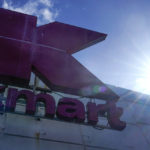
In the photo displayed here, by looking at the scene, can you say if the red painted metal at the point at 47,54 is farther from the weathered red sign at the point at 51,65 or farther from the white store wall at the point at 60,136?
the white store wall at the point at 60,136

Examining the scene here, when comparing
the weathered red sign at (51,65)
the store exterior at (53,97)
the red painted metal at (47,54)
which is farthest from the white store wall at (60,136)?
the red painted metal at (47,54)

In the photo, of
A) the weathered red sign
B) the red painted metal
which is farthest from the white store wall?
the red painted metal

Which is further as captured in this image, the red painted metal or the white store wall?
the red painted metal

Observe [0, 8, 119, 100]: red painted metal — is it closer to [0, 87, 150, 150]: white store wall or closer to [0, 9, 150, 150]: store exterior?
[0, 9, 150, 150]: store exterior

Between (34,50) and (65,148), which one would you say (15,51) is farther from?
(65,148)

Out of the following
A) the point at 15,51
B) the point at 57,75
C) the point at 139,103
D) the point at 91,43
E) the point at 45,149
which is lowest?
the point at 45,149

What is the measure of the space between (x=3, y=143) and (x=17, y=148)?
0.45m

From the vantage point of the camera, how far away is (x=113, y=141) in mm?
9523

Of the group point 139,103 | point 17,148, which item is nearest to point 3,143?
point 17,148

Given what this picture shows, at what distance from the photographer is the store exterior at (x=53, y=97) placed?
27.6 ft

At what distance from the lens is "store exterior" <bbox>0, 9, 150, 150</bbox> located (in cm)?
841

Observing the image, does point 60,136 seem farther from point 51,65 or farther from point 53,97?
point 51,65

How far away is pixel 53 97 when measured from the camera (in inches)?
354

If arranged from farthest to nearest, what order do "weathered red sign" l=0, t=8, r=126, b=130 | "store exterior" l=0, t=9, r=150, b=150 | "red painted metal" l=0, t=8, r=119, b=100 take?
"red painted metal" l=0, t=8, r=119, b=100, "weathered red sign" l=0, t=8, r=126, b=130, "store exterior" l=0, t=9, r=150, b=150
